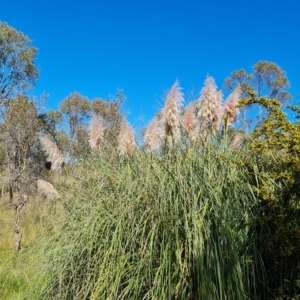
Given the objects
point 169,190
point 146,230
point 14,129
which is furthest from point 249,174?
point 14,129

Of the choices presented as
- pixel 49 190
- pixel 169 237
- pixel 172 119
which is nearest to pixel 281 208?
pixel 169 237

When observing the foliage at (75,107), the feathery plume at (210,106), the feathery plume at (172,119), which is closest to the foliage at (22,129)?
the feathery plume at (172,119)

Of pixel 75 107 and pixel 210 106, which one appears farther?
pixel 75 107

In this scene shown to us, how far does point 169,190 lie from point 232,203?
415 millimetres

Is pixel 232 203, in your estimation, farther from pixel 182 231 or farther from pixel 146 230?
pixel 146 230

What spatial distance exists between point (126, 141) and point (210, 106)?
2.74 feet

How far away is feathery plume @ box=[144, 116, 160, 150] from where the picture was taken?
2.99m

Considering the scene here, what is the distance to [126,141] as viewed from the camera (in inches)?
120

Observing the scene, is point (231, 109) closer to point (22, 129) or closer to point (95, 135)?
point (95, 135)

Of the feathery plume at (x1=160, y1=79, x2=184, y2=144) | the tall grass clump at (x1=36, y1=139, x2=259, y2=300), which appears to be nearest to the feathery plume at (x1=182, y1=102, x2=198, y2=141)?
the feathery plume at (x1=160, y1=79, x2=184, y2=144)

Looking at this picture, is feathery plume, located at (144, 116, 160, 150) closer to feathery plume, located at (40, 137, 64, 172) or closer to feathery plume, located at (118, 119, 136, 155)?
feathery plume, located at (118, 119, 136, 155)

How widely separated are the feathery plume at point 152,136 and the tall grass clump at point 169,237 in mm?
420

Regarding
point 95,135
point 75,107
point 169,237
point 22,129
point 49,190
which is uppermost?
point 75,107

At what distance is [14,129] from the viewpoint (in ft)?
23.9
